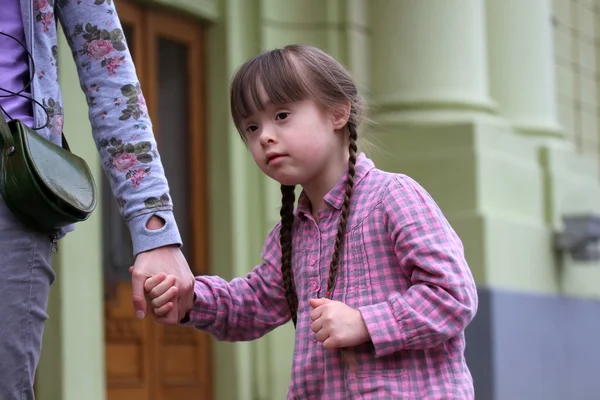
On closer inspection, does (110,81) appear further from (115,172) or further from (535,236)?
(535,236)

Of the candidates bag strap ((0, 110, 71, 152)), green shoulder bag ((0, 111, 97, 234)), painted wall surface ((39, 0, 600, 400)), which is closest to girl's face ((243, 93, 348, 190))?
green shoulder bag ((0, 111, 97, 234))

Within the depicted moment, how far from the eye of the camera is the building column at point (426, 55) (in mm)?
7316

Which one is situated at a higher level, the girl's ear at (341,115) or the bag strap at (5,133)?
the girl's ear at (341,115)

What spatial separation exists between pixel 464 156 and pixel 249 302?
427 cm

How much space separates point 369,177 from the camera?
2771 mm

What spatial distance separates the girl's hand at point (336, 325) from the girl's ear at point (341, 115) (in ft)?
1.48

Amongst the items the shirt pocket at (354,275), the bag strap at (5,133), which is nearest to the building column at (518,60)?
the shirt pocket at (354,275)

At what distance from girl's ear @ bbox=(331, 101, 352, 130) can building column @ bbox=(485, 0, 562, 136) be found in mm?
5488

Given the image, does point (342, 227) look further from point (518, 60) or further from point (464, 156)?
point (518, 60)

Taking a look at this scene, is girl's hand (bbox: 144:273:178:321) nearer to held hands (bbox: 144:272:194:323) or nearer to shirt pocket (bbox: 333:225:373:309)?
held hands (bbox: 144:272:194:323)

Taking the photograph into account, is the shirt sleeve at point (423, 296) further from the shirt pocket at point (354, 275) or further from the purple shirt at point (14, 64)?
the purple shirt at point (14, 64)

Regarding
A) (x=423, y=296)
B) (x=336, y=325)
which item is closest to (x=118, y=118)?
(x=336, y=325)

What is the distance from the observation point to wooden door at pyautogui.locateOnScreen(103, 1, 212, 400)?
5938mm

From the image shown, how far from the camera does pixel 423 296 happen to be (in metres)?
2.55
